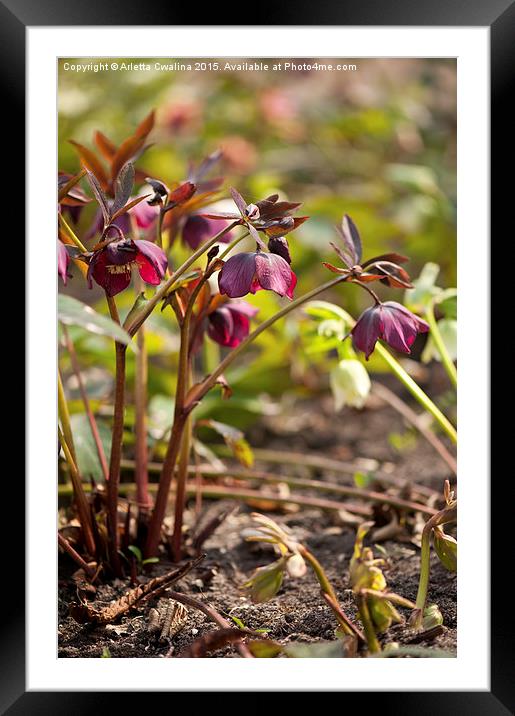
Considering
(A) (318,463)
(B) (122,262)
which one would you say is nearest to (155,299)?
(B) (122,262)

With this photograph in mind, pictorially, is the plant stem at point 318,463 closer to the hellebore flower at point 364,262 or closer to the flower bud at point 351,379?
the flower bud at point 351,379

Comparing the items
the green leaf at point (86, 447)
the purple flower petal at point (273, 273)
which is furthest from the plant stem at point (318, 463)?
the purple flower petal at point (273, 273)

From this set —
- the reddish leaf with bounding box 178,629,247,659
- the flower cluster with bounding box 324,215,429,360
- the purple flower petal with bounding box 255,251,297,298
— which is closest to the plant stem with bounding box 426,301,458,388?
the flower cluster with bounding box 324,215,429,360

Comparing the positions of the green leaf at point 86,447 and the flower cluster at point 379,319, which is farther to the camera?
the green leaf at point 86,447

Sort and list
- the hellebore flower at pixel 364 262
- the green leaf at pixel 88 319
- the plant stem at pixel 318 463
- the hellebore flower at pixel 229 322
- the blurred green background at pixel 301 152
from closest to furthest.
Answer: the green leaf at pixel 88 319, the hellebore flower at pixel 364 262, the hellebore flower at pixel 229 322, the plant stem at pixel 318 463, the blurred green background at pixel 301 152

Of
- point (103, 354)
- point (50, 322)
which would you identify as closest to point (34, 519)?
point (50, 322)

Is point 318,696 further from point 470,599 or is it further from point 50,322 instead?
point 50,322

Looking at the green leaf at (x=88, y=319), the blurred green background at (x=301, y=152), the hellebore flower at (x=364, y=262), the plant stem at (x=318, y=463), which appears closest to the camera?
the green leaf at (x=88, y=319)
